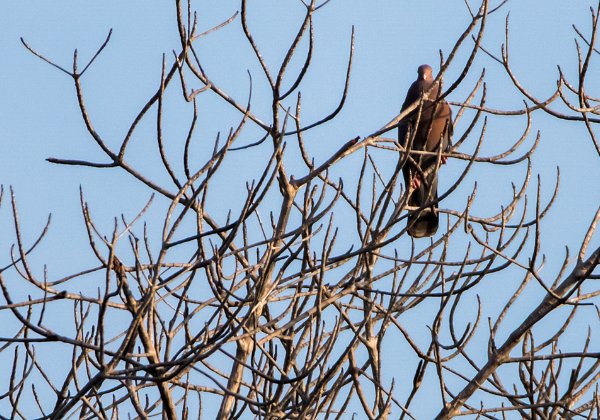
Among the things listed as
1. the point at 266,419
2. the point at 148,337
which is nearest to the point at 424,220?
the point at 266,419

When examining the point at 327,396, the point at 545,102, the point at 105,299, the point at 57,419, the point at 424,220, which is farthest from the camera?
the point at 424,220

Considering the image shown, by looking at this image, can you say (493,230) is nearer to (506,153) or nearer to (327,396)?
(506,153)

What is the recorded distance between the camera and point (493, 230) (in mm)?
3947

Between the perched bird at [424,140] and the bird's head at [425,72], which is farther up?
the bird's head at [425,72]

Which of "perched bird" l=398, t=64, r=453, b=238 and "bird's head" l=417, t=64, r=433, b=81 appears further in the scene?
"bird's head" l=417, t=64, r=433, b=81

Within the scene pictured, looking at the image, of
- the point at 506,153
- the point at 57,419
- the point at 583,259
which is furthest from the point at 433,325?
the point at 57,419

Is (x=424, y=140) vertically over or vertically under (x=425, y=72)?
under

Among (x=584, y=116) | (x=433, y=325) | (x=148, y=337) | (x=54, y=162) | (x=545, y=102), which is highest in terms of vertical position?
(x=545, y=102)

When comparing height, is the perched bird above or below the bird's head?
below

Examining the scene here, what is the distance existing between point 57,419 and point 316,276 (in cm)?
103

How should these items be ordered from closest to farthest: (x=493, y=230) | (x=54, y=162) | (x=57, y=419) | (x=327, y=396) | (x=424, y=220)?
(x=57, y=419) < (x=54, y=162) < (x=327, y=396) < (x=493, y=230) < (x=424, y=220)

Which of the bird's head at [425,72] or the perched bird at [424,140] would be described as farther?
the bird's head at [425,72]

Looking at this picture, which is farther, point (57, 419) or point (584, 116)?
point (584, 116)

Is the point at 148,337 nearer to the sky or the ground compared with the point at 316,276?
nearer to the ground
